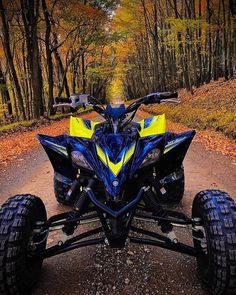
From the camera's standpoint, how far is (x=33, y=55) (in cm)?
1839

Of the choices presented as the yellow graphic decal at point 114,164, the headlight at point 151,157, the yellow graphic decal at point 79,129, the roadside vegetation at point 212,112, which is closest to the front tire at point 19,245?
the yellow graphic decal at point 114,164

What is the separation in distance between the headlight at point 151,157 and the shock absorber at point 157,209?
252mm

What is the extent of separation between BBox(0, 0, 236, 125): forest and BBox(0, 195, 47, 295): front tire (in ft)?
53.3

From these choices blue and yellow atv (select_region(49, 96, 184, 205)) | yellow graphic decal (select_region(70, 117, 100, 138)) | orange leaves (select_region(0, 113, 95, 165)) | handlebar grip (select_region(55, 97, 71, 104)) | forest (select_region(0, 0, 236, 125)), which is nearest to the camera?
blue and yellow atv (select_region(49, 96, 184, 205))

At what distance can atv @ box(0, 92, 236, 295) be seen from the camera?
2.47 metres

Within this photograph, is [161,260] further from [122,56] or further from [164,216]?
[122,56]

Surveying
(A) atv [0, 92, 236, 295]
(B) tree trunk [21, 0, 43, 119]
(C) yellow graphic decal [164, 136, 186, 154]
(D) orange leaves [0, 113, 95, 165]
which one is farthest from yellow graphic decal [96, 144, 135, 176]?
(B) tree trunk [21, 0, 43, 119]

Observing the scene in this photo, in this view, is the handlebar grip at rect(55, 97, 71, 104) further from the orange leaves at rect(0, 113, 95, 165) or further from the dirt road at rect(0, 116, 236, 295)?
the orange leaves at rect(0, 113, 95, 165)

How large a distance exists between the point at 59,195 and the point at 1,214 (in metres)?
2.01

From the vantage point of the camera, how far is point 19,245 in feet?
8.26

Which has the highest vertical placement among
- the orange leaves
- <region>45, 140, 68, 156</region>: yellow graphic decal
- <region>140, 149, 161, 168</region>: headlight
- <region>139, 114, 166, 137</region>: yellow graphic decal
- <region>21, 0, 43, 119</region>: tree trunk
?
<region>21, 0, 43, 119</region>: tree trunk

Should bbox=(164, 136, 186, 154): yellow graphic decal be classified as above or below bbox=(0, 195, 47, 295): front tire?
above

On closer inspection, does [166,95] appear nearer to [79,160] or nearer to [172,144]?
[172,144]

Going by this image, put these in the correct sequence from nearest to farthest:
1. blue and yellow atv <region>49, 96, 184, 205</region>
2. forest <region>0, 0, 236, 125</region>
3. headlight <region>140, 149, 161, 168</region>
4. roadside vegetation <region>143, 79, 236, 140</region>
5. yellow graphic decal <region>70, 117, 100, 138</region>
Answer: headlight <region>140, 149, 161, 168</region> → blue and yellow atv <region>49, 96, 184, 205</region> → yellow graphic decal <region>70, 117, 100, 138</region> → roadside vegetation <region>143, 79, 236, 140</region> → forest <region>0, 0, 236, 125</region>
